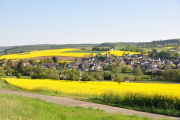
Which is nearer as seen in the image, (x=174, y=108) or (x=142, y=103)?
(x=174, y=108)

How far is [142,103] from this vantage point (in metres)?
12.6

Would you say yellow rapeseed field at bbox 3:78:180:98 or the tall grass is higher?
the tall grass

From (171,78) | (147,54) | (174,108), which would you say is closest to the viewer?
(174,108)

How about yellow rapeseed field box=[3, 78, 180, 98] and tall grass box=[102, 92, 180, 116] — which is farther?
yellow rapeseed field box=[3, 78, 180, 98]

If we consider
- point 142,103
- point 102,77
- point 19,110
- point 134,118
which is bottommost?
point 102,77

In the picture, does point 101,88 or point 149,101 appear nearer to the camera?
point 149,101

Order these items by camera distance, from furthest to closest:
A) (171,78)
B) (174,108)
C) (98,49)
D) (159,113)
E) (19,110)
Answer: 1. (98,49)
2. (171,78)
3. (174,108)
4. (159,113)
5. (19,110)

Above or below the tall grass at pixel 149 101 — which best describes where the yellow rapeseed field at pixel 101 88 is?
below

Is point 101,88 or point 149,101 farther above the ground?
point 149,101

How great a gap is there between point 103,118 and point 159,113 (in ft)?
13.2

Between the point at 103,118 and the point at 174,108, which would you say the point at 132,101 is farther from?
the point at 103,118

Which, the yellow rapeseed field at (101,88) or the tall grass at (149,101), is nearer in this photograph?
the tall grass at (149,101)

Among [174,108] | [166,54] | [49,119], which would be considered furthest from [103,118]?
[166,54]

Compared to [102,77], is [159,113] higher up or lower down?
higher up
